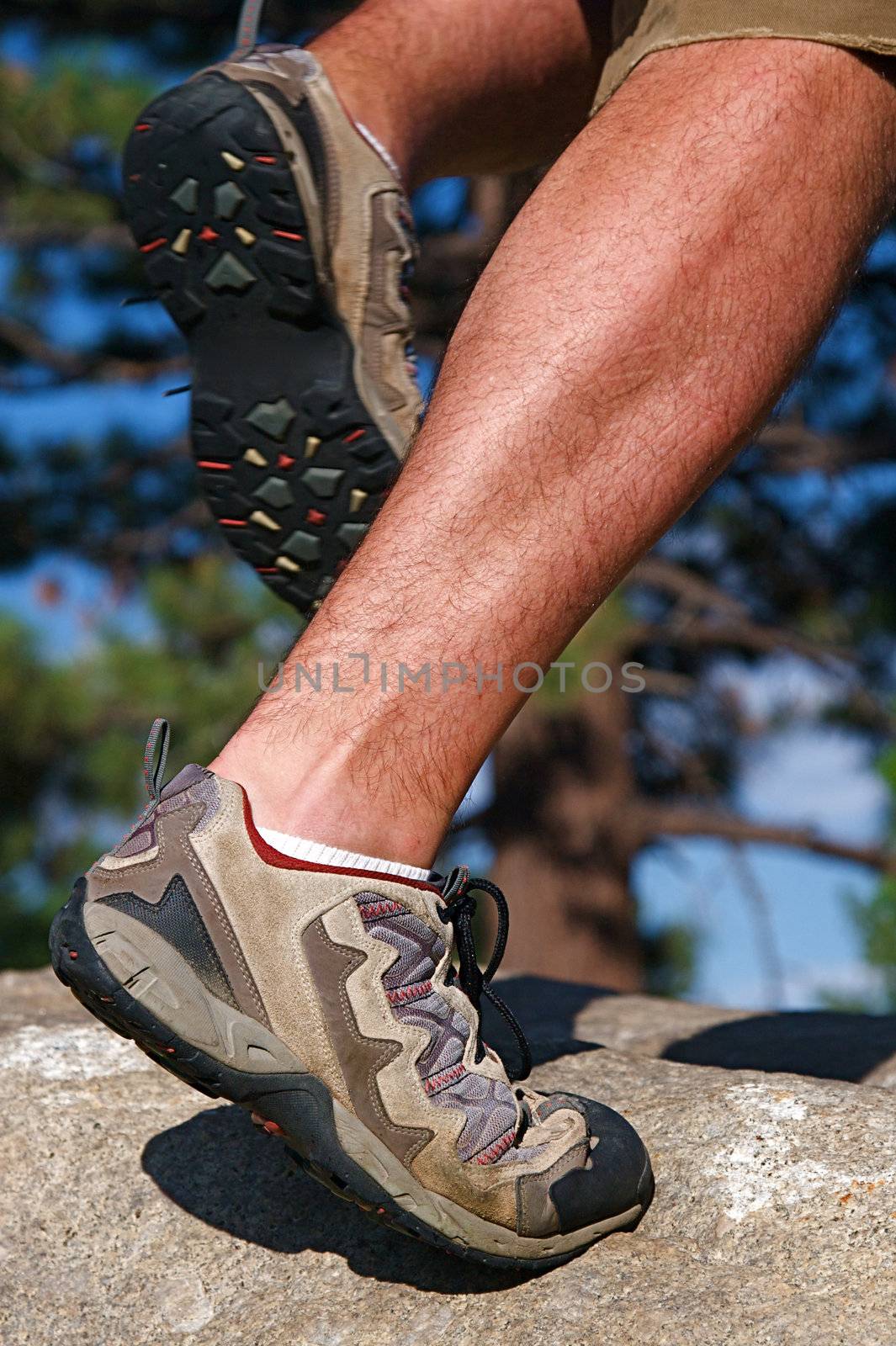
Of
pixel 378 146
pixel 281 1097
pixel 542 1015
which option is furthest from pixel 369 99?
pixel 542 1015

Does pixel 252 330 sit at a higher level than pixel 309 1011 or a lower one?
higher

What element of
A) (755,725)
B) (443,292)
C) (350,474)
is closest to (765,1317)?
(350,474)

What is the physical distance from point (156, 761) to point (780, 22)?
82 cm

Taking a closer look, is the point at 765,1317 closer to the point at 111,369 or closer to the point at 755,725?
the point at 111,369

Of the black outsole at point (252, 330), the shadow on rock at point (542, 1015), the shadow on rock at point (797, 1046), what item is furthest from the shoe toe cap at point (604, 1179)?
the black outsole at point (252, 330)

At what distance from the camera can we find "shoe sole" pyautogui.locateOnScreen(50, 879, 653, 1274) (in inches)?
42.6

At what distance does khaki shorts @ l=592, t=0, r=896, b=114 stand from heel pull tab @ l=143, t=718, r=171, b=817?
74 centimetres

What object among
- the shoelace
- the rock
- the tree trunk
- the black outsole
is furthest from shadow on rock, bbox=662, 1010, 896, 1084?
the tree trunk

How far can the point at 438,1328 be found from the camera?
111 cm

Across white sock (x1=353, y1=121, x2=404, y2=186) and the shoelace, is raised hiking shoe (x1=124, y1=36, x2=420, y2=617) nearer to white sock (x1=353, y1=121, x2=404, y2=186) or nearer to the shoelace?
white sock (x1=353, y1=121, x2=404, y2=186)

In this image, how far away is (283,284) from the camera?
1.40 m

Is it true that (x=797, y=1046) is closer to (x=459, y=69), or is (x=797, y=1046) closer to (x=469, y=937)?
(x=469, y=937)

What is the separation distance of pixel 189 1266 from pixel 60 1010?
637 mm

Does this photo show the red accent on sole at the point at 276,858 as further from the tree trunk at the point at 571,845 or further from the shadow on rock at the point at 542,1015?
the tree trunk at the point at 571,845
